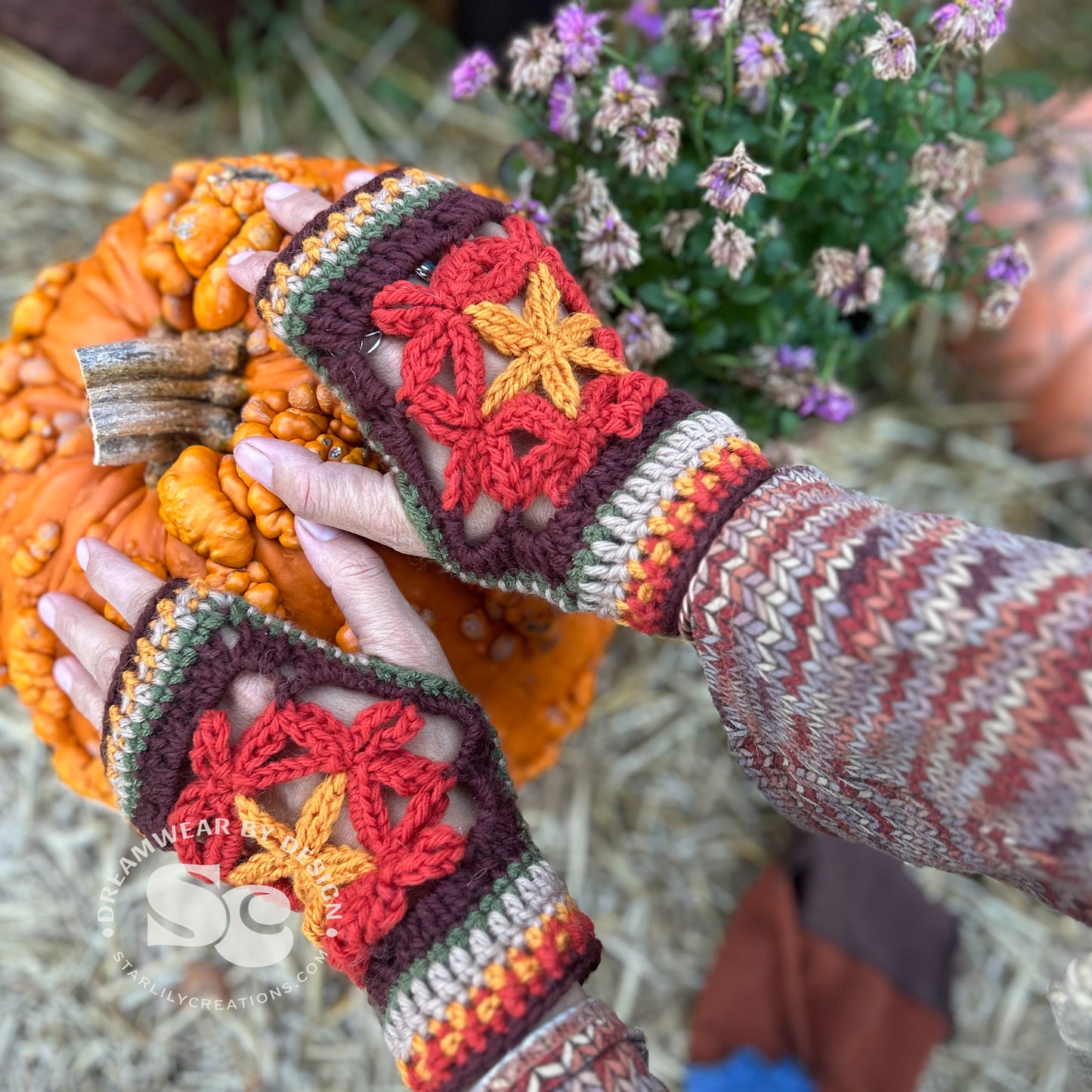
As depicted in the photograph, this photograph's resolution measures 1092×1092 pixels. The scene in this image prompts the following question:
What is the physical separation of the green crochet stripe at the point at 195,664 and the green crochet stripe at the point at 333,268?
309 millimetres

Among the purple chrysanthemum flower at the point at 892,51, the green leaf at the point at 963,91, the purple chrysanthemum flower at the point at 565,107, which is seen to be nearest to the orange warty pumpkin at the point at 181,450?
the purple chrysanthemum flower at the point at 565,107

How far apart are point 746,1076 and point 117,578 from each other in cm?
166

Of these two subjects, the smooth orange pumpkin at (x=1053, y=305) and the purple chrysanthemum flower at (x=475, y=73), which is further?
the smooth orange pumpkin at (x=1053, y=305)

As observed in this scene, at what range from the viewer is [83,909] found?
6.59ft

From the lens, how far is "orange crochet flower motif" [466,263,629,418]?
1.03 meters

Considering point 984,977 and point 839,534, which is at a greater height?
point 839,534

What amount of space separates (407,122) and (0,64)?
3.26 feet

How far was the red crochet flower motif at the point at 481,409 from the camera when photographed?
1.01 m

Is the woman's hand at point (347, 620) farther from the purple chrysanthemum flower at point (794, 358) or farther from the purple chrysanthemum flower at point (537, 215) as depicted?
the purple chrysanthemum flower at point (794, 358)

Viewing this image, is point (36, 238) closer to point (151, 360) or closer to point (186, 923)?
point (151, 360)

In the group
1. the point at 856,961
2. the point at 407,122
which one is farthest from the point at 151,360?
the point at 856,961

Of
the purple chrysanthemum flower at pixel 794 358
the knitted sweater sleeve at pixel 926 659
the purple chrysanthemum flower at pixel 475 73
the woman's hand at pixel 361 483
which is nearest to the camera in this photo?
the knitted sweater sleeve at pixel 926 659

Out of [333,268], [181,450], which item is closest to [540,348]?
[333,268]

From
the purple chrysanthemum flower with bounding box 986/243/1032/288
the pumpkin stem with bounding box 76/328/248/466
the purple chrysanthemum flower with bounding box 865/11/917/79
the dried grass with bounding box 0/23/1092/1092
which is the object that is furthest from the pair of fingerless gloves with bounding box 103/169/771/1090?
the dried grass with bounding box 0/23/1092/1092
